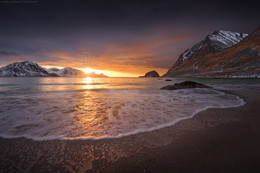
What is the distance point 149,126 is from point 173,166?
2.26 meters

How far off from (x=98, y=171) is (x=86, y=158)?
55cm

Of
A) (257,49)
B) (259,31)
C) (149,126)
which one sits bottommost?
(149,126)

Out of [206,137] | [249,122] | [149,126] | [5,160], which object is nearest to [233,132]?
[206,137]

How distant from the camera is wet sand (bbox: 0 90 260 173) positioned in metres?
2.50

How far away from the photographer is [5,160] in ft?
8.89

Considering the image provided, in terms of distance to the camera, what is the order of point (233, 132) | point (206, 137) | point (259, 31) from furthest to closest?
point (259, 31), point (233, 132), point (206, 137)

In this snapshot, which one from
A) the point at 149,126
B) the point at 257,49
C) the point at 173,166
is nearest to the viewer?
the point at 173,166

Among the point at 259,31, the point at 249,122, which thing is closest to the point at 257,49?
the point at 259,31

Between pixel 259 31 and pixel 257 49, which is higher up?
pixel 259 31

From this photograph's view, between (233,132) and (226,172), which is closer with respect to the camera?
(226,172)

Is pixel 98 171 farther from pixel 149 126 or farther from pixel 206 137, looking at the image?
pixel 206 137

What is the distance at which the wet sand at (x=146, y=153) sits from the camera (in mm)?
2498

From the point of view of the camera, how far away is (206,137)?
12.3ft

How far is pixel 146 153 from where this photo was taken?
298 centimetres
